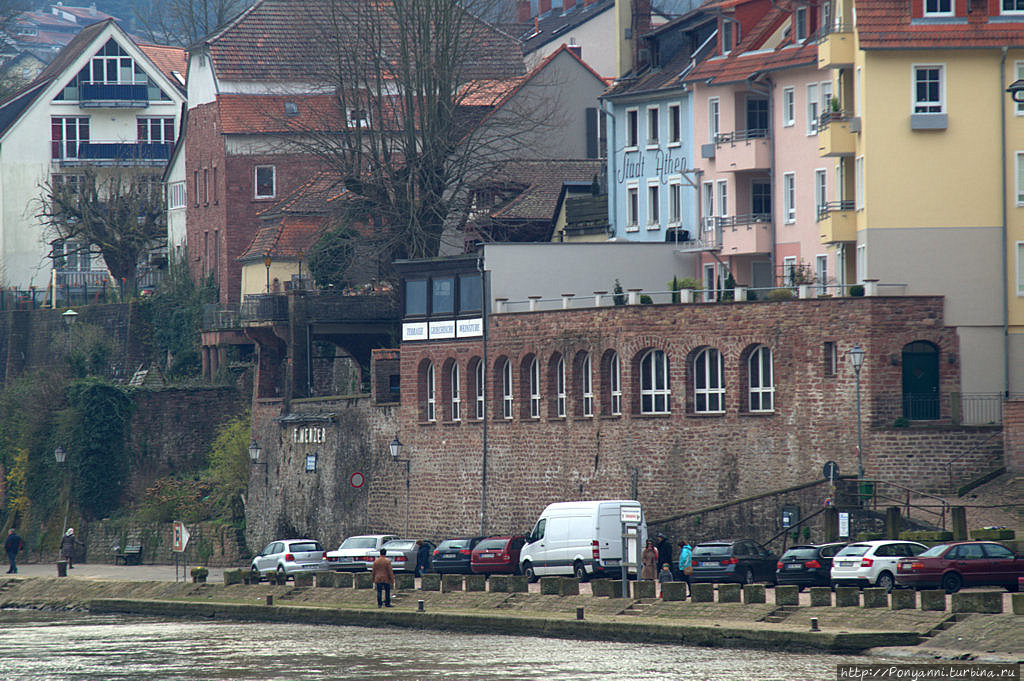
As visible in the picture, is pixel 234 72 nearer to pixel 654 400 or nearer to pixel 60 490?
pixel 60 490

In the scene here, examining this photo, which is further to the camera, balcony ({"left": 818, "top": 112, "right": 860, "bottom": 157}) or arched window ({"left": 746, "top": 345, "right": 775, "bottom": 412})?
balcony ({"left": 818, "top": 112, "right": 860, "bottom": 157})

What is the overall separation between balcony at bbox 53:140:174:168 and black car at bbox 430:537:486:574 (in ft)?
173

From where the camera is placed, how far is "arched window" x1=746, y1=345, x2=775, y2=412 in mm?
57500

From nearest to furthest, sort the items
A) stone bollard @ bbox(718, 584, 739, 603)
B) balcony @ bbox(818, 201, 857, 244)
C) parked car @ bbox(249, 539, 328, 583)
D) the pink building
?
stone bollard @ bbox(718, 584, 739, 603), balcony @ bbox(818, 201, 857, 244), parked car @ bbox(249, 539, 328, 583), the pink building

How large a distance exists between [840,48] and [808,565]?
1758 cm

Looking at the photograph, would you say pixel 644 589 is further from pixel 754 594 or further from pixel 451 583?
pixel 451 583

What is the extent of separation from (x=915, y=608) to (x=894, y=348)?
1411 cm

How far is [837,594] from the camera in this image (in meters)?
43.4

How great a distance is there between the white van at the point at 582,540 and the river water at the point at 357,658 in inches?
199

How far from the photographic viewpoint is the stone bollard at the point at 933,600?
1636 inches

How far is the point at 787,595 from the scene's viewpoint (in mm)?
44250

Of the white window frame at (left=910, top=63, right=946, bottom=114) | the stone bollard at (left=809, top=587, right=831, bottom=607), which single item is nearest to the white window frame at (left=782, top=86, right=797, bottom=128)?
the white window frame at (left=910, top=63, right=946, bottom=114)

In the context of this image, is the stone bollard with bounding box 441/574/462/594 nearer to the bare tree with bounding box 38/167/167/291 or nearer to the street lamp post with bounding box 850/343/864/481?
the street lamp post with bounding box 850/343/864/481

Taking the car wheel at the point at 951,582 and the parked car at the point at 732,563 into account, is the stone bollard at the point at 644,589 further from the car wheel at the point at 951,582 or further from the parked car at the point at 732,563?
the car wheel at the point at 951,582
